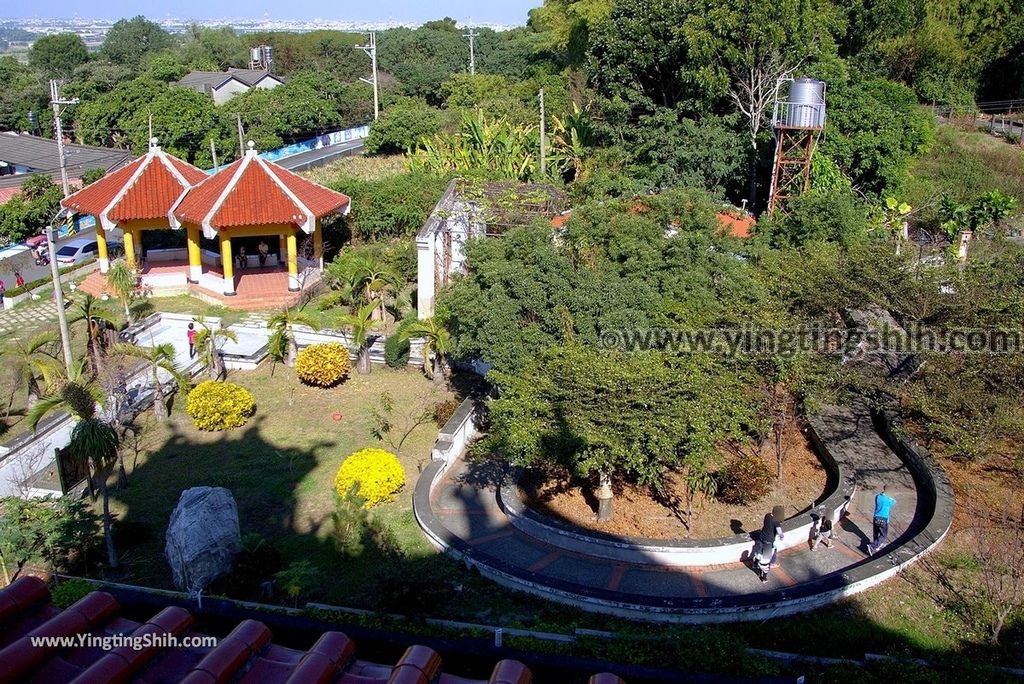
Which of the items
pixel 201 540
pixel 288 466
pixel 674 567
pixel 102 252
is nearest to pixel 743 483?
pixel 674 567

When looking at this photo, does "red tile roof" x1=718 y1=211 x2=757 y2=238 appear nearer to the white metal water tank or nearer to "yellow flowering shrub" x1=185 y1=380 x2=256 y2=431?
the white metal water tank

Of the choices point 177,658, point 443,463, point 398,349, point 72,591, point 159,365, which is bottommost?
point 443,463

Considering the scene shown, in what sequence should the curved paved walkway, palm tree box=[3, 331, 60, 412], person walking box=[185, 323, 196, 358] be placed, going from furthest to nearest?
person walking box=[185, 323, 196, 358] → palm tree box=[3, 331, 60, 412] → the curved paved walkway

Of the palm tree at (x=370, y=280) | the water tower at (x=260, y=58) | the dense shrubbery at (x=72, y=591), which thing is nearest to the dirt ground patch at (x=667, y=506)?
the dense shrubbery at (x=72, y=591)

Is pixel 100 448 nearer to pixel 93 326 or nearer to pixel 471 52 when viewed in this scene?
pixel 93 326

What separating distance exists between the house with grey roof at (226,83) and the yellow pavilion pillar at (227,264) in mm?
40620

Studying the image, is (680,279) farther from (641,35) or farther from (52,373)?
(641,35)

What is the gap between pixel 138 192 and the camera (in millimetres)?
26625

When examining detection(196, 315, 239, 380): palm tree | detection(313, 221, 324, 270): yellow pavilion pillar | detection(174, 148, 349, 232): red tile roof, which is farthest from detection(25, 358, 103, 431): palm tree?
detection(313, 221, 324, 270): yellow pavilion pillar

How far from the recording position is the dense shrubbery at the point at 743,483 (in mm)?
14547

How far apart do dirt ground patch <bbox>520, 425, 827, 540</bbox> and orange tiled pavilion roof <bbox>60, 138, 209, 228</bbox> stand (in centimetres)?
1703

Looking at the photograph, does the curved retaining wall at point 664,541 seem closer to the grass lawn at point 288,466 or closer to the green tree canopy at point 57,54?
the grass lawn at point 288,466

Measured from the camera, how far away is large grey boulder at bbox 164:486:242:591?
12438mm

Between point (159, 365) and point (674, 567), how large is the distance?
40.0 feet
